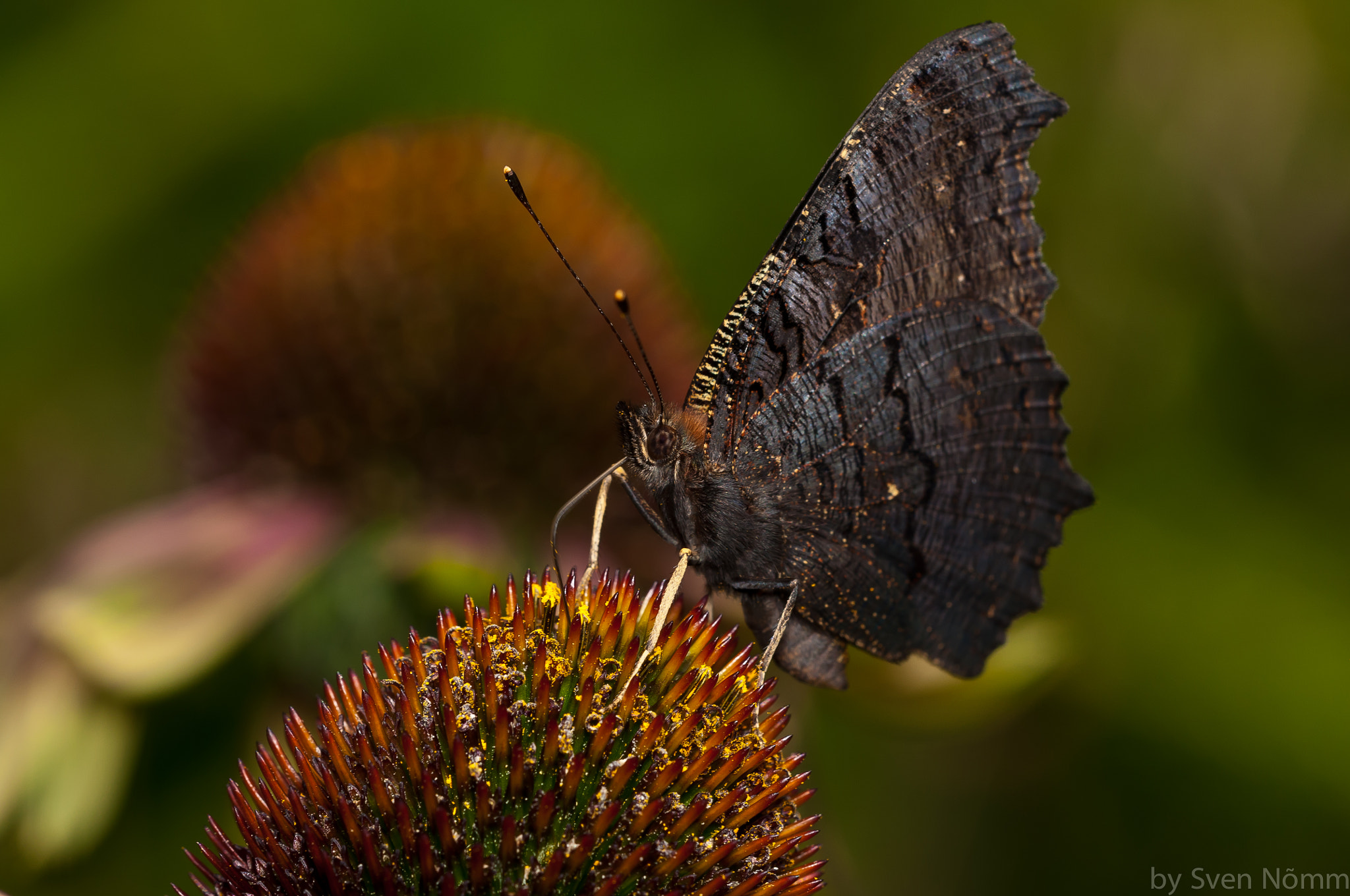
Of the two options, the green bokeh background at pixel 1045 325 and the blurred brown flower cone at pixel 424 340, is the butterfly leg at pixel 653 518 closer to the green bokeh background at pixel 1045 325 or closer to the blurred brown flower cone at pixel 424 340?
the blurred brown flower cone at pixel 424 340

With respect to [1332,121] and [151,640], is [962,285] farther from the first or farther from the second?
[1332,121]

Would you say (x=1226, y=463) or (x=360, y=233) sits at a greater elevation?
(x=360, y=233)

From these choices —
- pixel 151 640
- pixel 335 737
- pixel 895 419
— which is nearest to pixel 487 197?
pixel 151 640

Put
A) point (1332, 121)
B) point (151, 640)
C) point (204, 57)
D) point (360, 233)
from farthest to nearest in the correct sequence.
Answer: point (204, 57) → point (1332, 121) → point (360, 233) → point (151, 640)

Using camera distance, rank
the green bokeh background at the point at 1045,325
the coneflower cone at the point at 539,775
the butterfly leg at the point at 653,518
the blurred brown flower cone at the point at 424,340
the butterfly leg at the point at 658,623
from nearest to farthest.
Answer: the coneflower cone at the point at 539,775 → the butterfly leg at the point at 658,623 → the butterfly leg at the point at 653,518 → the blurred brown flower cone at the point at 424,340 → the green bokeh background at the point at 1045,325

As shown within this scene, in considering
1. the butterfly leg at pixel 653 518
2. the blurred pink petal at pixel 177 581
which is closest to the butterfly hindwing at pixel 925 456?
the butterfly leg at pixel 653 518

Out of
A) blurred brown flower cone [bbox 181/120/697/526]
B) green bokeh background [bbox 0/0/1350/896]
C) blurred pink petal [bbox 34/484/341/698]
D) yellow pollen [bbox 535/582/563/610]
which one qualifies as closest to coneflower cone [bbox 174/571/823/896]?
yellow pollen [bbox 535/582/563/610]

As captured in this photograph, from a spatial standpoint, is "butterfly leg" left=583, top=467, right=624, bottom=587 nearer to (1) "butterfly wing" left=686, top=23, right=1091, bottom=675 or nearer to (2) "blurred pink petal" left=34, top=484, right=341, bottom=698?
(1) "butterfly wing" left=686, top=23, right=1091, bottom=675
